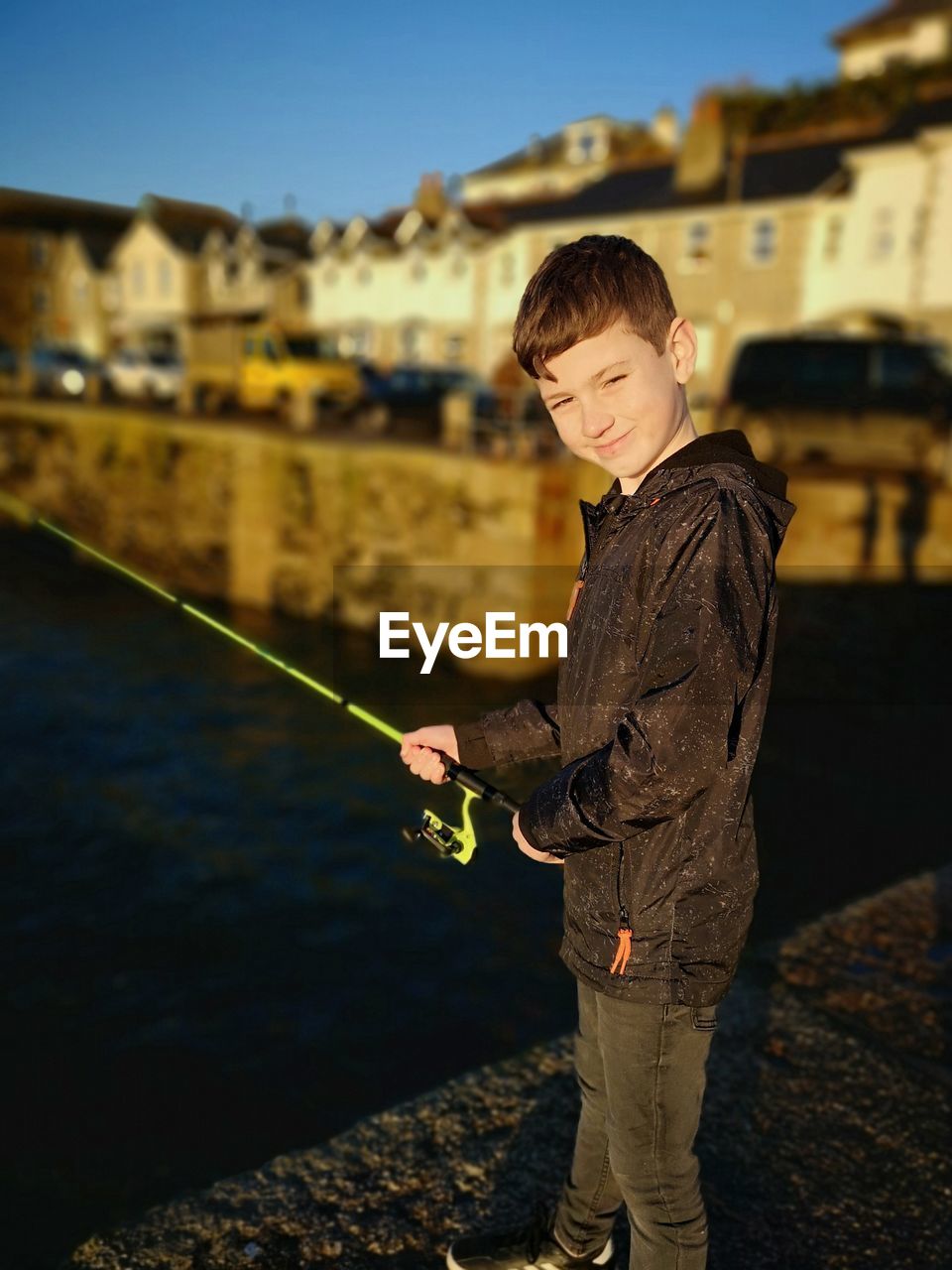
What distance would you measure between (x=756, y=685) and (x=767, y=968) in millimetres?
2569

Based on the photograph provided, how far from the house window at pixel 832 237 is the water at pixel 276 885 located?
20.3 m

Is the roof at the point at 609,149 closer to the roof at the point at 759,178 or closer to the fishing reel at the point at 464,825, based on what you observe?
the roof at the point at 759,178

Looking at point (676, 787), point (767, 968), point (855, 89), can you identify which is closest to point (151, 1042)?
point (767, 968)

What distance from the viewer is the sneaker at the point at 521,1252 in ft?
8.40

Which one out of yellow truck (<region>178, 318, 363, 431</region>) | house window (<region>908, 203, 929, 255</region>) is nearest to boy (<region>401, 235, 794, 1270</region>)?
yellow truck (<region>178, 318, 363, 431</region>)

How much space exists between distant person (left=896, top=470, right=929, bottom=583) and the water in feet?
1.50

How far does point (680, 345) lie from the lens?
6.79 feet

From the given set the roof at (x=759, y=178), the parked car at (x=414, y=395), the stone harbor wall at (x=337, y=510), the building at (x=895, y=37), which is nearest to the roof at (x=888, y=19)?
the building at (x=895, y=37)

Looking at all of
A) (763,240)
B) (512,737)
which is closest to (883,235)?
(763,240)

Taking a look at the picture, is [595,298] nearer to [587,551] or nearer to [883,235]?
[587,551]

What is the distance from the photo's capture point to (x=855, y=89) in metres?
35.8

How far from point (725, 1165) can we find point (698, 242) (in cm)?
3325

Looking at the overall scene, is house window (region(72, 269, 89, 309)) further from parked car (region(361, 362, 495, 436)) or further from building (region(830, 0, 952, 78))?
building (region(830, 0, 952, 78))

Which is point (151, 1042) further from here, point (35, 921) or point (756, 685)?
point (756, 685)
